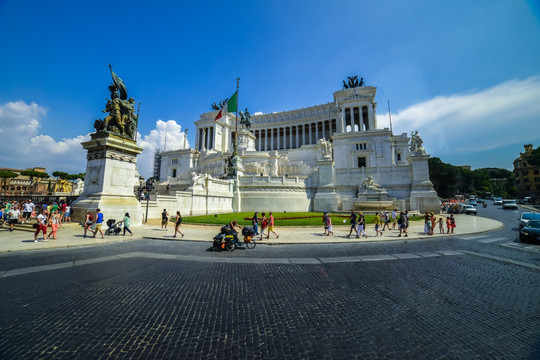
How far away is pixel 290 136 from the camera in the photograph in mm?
87875

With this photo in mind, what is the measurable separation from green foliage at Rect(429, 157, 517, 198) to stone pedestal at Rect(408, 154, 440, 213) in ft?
193

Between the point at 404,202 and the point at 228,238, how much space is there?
2857 cm

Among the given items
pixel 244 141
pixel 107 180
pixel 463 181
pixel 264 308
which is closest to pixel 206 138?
pixel 244 141

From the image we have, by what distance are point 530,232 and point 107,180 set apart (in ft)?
83.3

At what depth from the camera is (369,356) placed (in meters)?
3.14

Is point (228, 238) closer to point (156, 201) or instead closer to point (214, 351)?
point (214, 351)

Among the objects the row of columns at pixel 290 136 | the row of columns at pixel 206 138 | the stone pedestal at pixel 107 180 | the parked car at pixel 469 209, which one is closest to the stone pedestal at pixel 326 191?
the parked car at pixel 469 209

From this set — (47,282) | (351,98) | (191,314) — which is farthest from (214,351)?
(351,98)

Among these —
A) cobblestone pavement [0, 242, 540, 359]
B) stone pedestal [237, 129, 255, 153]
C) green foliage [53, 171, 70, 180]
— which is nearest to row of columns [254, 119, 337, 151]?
stone pedestal [237, 129, 255, 153]

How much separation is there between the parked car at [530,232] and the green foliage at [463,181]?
76673mm

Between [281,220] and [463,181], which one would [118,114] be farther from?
[463,181]

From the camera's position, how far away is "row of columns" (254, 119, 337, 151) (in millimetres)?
86500

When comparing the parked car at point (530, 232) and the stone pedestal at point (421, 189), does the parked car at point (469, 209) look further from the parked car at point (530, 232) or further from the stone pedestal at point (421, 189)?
the parked car at point (530, 232)

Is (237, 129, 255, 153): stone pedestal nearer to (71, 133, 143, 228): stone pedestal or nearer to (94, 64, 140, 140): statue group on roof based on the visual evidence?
(94, 64, 140, 140): statue group on roof
